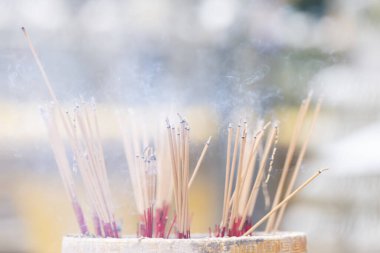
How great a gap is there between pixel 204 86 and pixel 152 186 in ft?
2.04

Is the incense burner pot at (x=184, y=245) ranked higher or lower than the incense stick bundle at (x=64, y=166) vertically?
lower

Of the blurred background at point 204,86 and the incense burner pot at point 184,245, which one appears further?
the blurred background at point 204,86

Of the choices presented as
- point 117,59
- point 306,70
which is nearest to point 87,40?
point 117,59

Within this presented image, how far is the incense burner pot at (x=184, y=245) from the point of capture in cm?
82

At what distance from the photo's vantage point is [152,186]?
940mm

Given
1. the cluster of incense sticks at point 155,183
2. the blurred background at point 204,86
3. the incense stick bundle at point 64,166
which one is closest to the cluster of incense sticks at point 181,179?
the cluster of incense sticks at point 155,183

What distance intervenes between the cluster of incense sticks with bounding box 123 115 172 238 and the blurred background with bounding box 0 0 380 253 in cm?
26

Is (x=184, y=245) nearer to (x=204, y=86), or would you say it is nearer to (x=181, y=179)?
(x=181, y=179)

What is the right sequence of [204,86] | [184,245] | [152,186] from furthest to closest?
[204,86], [152,186], [184,245]

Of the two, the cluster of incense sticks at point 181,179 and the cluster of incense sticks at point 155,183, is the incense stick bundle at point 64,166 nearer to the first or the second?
the cluster of incense sticks at point 155,183

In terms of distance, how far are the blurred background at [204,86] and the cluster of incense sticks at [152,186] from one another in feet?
0.84

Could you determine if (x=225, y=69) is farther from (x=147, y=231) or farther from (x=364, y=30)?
(x=147, y=231)

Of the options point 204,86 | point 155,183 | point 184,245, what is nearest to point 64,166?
point 155,183

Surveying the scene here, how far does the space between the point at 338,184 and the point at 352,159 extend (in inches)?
2.6
